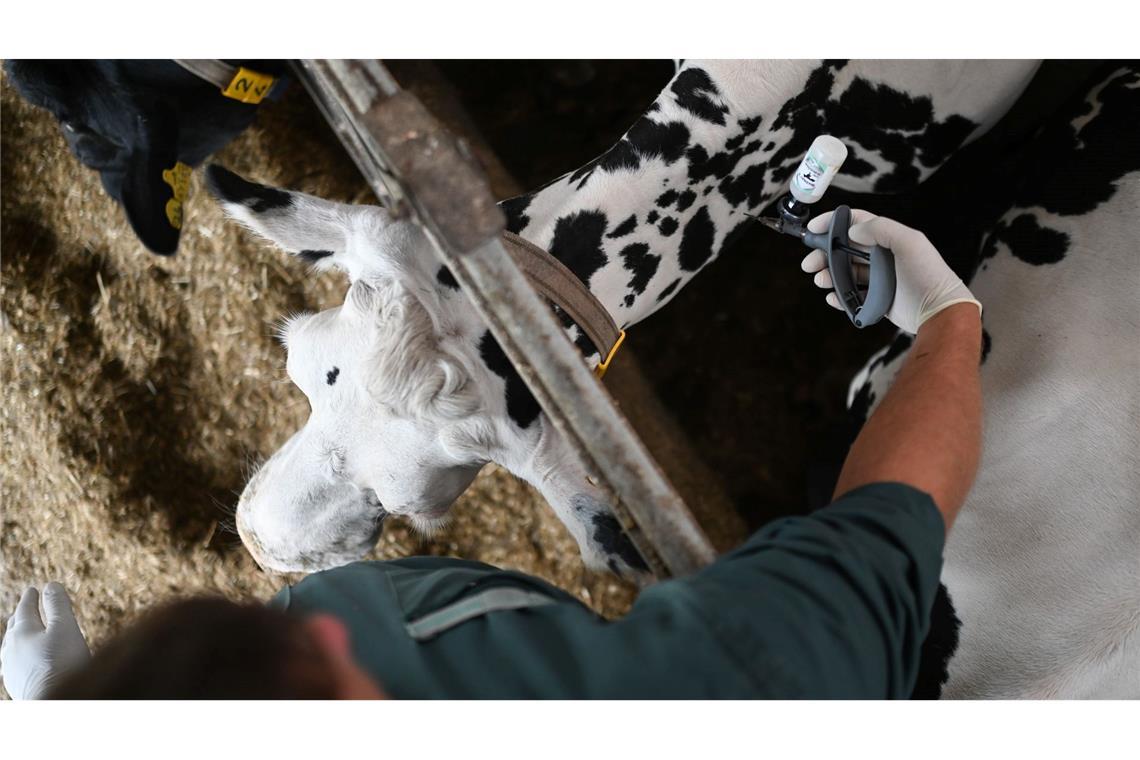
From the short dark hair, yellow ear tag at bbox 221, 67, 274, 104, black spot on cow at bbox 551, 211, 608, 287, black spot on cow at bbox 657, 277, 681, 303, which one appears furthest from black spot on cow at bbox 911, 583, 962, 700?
yellow ear tag at bbox 221, 67, 274, 104

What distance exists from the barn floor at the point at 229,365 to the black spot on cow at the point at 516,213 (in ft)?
2.62

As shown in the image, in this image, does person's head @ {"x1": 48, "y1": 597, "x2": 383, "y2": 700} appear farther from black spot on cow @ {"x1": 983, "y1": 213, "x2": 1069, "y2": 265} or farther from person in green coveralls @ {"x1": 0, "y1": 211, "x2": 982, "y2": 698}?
black spot on cow @ {"x1": 983, "y1": 213, "x2": 1069, "y2": 265}

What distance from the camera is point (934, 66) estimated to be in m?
1.21

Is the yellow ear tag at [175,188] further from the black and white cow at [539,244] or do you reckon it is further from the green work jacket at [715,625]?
the green work jacket at [715,625]

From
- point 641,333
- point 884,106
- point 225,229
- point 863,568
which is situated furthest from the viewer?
point 641,333

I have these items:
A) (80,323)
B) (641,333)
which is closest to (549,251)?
(641,333)

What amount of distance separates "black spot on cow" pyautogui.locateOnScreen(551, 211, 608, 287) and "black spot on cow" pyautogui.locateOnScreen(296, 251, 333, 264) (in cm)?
30

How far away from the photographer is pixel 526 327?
0.68 metres

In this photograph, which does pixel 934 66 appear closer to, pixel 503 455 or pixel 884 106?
pixel 884 106

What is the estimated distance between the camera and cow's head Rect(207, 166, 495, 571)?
939 mm

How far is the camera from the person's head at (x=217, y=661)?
1.93 ft

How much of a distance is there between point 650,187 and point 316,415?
0.57 meters

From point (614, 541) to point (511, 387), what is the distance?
0.23m

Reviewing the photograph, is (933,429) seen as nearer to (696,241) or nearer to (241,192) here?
(696,241)
